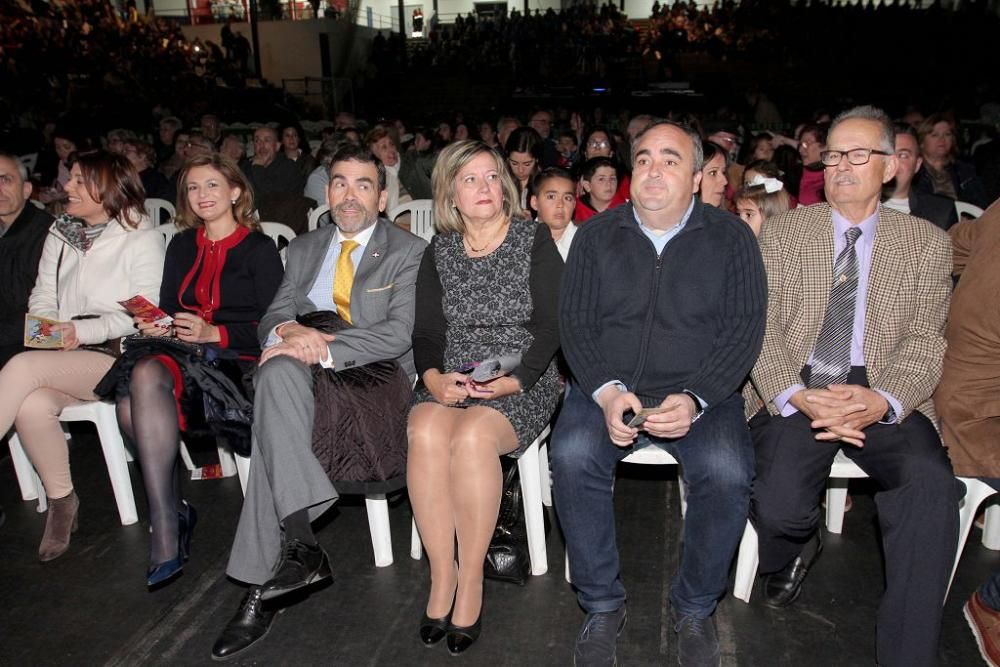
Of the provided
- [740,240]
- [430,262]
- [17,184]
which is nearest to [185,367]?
[430,262]

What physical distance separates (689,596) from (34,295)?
104 inches

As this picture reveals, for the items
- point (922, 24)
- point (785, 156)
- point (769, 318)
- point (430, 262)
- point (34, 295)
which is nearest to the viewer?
point (769, 318)

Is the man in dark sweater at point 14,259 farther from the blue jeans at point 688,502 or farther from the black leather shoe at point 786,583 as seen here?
the black leather shoe at point 786,583

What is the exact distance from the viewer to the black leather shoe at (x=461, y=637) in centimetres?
209

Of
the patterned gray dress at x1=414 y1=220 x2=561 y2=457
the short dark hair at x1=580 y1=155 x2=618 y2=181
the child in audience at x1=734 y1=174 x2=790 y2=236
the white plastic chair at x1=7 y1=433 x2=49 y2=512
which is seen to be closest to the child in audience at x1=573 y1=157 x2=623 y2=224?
the short dark hair at x1=580 y1=155 x2=618 y2=181

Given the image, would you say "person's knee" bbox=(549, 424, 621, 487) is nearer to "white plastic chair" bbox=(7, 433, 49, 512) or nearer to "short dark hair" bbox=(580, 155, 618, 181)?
"short dark hair" bbox=(580, 155, 618, 181)

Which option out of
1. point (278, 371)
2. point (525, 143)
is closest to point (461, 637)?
point (278, 371)

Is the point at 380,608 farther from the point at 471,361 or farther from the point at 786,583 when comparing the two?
the point at 786,583

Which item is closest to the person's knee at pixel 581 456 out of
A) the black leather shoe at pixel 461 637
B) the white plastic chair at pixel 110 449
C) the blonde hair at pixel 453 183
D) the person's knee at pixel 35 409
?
the black leather shoe at pixel 461 637

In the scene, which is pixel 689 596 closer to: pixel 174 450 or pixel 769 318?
pixel 769 318

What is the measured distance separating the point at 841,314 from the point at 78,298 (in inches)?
106

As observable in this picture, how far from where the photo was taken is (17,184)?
3.04 m

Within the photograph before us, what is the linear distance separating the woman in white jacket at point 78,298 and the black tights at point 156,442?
0.44 m

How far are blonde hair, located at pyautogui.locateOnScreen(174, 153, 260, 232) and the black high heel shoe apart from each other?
1.05 meters
